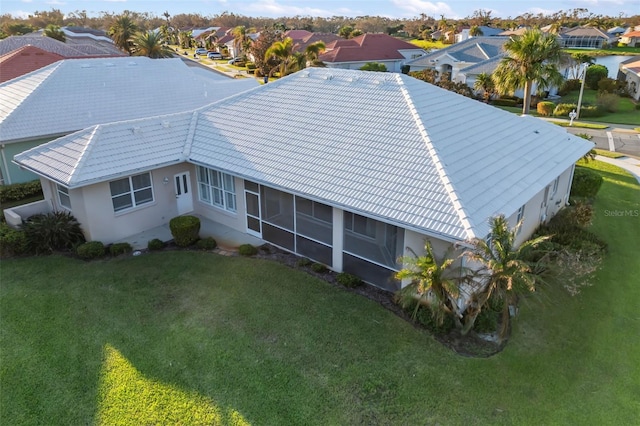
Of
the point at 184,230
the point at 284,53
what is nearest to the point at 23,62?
the point at 284,53

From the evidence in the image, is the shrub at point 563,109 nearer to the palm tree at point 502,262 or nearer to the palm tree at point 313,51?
the palm tree at point 313,51

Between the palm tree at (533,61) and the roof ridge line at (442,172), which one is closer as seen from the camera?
the roof ridge line at (442,172)

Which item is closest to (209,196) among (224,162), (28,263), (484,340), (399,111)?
(224,162)

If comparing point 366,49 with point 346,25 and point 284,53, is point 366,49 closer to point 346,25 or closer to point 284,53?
point 284,53

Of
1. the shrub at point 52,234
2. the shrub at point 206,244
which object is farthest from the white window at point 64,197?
the shrub at point 206,244

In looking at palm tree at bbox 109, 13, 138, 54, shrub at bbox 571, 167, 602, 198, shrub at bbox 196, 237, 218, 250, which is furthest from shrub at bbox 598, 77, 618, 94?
palm tree at bbox 109, 13, 138, 54

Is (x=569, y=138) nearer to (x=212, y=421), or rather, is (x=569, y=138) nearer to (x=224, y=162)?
(x=224, y=162)
